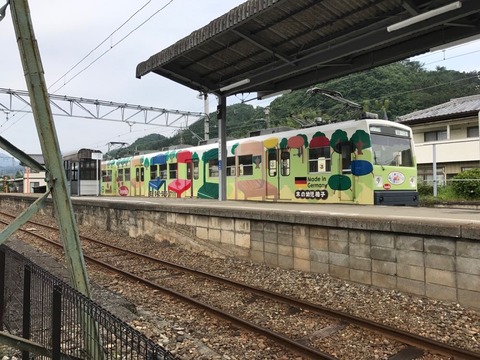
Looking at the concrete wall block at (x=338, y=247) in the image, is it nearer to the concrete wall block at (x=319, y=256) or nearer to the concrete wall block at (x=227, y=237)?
the concrete wall block at (x=319, y=256)

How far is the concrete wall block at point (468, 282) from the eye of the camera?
17.3ft

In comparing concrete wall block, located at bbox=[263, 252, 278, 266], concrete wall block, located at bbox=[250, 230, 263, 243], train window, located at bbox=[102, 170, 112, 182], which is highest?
train window, located at bbox=[102, 170, 112, 182]

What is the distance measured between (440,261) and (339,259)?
70.0 inches

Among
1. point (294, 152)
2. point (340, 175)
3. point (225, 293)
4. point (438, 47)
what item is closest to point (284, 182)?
point (294, 152)

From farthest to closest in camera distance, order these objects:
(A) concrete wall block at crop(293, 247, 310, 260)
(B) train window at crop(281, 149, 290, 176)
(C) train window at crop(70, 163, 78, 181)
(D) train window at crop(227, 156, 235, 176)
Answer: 1. (C) train window at crop(70, 163, 78, 181)
2. (D) train window at crop(227, 156, 235, 176)
3. (B) train window at crop(281, 149, 290, 176)
4. (A) concrete wall block at crop(293, 247, 310, 260)

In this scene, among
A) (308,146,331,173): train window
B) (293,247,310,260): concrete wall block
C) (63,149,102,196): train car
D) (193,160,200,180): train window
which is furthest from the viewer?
(63,149,102,196): train car

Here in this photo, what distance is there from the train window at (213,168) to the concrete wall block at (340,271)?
1047 centimetres

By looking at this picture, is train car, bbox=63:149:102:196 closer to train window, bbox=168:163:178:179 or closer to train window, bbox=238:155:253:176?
train window, bbox=168:163:178:179

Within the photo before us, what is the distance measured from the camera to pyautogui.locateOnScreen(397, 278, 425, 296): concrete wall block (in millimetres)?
5895

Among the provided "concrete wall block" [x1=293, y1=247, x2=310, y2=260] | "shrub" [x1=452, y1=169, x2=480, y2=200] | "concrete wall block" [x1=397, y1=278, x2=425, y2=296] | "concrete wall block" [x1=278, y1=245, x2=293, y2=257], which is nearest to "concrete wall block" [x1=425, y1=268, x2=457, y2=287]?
"concrete wall block" [x1=397, y1=278, x2=425, y2=296]

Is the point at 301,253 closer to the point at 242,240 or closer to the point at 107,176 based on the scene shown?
the point at 242,240

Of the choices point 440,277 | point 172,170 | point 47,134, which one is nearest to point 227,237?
point 440,277

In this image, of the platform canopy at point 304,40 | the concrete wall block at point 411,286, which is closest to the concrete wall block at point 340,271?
the concrete wall block at point 411,286

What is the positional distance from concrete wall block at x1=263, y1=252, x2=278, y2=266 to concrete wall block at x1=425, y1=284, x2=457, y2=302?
3.19m
